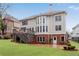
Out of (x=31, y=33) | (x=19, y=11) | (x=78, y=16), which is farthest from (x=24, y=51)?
(x=78, y=16)

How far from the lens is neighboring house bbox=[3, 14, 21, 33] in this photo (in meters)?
3.59

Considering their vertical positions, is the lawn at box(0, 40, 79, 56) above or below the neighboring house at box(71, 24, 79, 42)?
below

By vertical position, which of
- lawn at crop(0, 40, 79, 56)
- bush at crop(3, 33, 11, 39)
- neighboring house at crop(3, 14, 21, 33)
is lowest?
lawn at crop(0, 40, 79, 56)

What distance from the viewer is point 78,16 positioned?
11.6 ft

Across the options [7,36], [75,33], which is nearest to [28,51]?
[7,36]

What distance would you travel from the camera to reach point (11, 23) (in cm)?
362

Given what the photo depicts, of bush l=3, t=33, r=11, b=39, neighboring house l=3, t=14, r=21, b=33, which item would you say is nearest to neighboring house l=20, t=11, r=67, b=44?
neighboring house l=3, t=14, r=21, b=33

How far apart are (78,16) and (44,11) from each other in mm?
382

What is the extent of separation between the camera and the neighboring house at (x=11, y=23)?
3592 mm

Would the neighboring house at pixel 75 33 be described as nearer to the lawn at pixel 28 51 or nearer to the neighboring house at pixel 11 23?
the lawn at pixel 28 51

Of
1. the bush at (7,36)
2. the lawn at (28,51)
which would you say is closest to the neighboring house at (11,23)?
the bush at (7,36)

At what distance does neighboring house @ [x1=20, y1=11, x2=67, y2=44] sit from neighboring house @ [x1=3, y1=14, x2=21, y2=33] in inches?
2.4

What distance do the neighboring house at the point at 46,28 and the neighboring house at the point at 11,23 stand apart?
6 cm

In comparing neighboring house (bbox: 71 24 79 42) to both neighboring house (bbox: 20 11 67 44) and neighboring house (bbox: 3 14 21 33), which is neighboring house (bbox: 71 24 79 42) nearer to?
neighboring house (bbox: 20 11 67 44)
